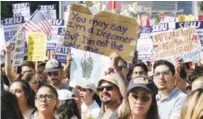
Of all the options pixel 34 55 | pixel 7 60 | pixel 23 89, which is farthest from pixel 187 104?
pixel 34 55

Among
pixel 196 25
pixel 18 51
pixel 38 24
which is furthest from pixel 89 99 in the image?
pixel 196 25

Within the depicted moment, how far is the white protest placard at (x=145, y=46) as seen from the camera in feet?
35.9

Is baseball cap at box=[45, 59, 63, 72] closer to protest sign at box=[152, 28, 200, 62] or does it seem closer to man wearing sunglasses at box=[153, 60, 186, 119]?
man wearing sunglasses at box=[153, 60, 186, 119]

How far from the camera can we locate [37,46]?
9297 millimetres

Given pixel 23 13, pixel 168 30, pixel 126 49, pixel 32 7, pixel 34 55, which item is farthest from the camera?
pixel 32 7

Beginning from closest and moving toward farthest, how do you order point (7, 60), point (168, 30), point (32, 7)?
point (7, 60) → point (168, 30) → point (32, 7)

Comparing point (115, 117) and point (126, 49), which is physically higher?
point (126, 49)

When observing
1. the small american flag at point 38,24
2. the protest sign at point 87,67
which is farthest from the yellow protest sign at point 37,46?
the protest sign at point 87,67

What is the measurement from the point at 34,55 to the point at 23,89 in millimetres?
3158

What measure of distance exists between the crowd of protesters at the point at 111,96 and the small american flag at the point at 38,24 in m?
2.17

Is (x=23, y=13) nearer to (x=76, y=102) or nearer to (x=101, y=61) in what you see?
(x=101, y=61)

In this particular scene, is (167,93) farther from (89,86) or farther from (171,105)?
(89,86)

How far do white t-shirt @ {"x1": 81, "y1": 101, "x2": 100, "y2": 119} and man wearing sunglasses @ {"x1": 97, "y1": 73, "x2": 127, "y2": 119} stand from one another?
0.83 metres

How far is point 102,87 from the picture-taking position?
5.44 m
